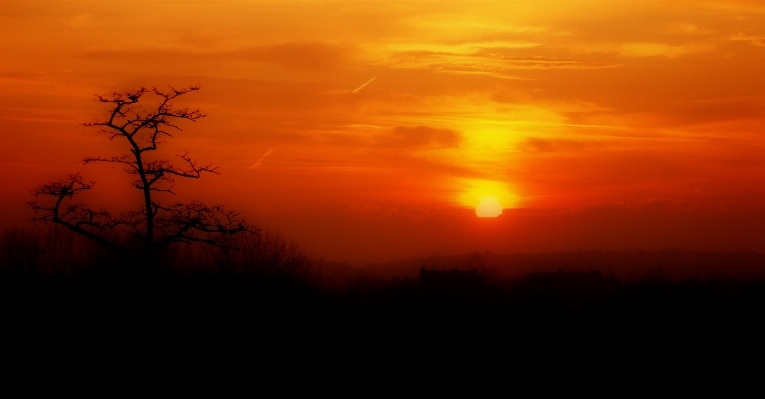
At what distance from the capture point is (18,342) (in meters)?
30.3

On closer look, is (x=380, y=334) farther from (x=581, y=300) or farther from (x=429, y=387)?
(x=581, y=300)

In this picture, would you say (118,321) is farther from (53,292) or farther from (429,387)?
Answer: (429,387)

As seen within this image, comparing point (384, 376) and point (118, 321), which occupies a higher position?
point (118, 321)

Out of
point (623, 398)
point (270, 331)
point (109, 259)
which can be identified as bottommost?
point (623, 398)

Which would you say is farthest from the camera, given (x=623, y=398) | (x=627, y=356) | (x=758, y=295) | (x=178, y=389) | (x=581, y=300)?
(x=581, y=300)

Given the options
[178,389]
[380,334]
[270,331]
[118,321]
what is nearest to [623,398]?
[380,334]

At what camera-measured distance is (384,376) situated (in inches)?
1313

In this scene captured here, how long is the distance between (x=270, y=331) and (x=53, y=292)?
8443 millimetres

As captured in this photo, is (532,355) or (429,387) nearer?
(429,387)

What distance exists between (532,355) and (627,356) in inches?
155

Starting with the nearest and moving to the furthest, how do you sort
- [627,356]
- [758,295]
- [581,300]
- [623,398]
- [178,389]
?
1. [178,389]
2. [623,398]
3. [627,356]
4. [758,295]
5. [581,300]

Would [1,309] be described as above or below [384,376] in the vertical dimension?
above

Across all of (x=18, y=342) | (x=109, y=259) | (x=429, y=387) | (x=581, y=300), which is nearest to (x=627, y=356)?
(x=429, y=387)

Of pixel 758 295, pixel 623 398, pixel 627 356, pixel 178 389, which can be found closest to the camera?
pixel 178 389
